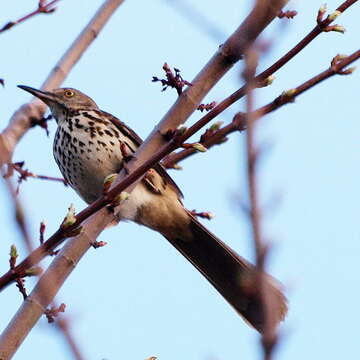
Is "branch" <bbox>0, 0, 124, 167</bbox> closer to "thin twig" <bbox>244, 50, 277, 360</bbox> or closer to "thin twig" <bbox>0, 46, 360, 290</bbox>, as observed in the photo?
"thin twig" <bbox>0, 46, 360, 290</bbox>

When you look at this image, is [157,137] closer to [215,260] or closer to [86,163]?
[86,163]

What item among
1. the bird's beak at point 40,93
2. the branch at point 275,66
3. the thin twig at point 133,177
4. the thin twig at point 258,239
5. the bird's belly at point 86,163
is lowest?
the thin twig at point 258,239

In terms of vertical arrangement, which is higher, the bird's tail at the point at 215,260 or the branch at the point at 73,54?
the branch at the point at 73,54

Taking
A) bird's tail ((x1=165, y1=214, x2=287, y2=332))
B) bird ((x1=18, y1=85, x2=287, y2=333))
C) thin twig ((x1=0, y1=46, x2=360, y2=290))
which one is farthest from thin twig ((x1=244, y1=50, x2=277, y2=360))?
bird ((x1=18, y1=85, x2=287, y2=333))

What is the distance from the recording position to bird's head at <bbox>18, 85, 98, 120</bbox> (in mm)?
4988

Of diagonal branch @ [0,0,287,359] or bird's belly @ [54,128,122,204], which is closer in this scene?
diagonal branch @ [0,0,287,359]

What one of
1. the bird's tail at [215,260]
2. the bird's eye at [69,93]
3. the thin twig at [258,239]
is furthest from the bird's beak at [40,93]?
the thin twig at [258,239]

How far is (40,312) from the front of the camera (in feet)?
8.45

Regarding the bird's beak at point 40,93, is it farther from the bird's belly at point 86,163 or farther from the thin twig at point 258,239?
the thin twig at point 258,239

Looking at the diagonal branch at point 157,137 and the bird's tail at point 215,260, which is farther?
the bird's tail at point 215,260

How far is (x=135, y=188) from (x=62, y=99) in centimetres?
101

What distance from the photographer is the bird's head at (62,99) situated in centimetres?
499

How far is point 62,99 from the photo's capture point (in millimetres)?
5641

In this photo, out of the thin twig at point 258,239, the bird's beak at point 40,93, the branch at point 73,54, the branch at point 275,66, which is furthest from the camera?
the bird's beak at point 40,93
